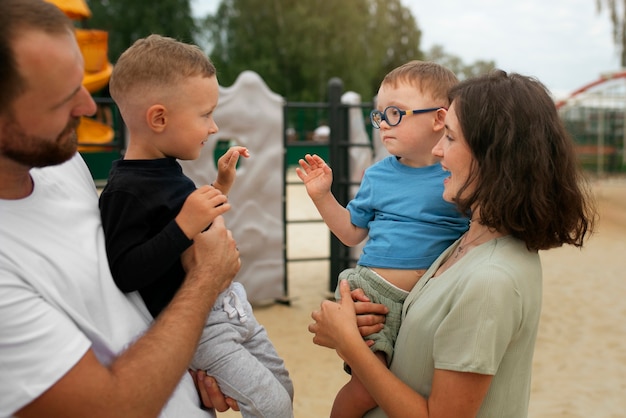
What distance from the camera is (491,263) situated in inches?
59.8

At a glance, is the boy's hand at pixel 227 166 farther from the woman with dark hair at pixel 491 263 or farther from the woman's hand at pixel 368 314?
the woman with dark hair at pixel 491 263

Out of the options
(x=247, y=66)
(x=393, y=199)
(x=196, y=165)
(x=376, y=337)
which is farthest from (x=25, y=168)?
(x=247, y=66)

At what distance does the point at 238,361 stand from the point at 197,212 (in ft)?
1.42

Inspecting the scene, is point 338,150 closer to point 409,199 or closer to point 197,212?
point 409,199

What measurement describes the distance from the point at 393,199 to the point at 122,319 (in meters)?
0.98

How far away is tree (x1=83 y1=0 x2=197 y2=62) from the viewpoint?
29.8 meters

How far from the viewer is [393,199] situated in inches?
82.9

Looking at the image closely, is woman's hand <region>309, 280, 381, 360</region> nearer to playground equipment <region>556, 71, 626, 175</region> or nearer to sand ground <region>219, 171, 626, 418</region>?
sand ground <region>219, 171, 626, 418</region>

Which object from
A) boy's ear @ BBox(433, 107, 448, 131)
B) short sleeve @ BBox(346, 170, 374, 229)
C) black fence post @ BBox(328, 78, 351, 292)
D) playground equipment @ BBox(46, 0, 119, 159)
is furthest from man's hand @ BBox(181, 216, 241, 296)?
→ playground equipment @ BBox(46, 0, 119, 159)

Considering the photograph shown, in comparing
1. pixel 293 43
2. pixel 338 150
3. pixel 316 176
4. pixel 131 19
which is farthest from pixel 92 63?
pixel 316 176

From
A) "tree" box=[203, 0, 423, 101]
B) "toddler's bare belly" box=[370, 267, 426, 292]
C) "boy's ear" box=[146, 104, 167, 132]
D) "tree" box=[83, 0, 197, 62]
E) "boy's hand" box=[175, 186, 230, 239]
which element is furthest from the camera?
"tree" box=[203, 0, 423, 101]

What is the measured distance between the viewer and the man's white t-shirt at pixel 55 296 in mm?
1267

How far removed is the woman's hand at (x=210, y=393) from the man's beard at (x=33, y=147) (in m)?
0.72

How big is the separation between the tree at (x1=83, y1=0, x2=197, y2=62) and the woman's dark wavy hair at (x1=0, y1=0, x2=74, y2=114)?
29.8 metres
